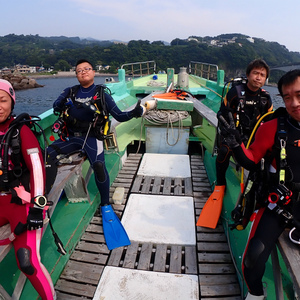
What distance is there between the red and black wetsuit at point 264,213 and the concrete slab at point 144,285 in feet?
2.30

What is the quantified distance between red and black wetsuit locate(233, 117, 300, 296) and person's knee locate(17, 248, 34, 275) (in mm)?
1746

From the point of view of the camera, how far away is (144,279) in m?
2.35

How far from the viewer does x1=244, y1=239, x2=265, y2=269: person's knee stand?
5.43 ft

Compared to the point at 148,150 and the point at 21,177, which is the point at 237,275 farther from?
the point at 148,150

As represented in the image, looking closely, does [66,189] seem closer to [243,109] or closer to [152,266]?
[152,266]

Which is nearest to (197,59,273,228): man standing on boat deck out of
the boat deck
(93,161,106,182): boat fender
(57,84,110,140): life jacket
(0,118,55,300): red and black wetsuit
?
the boat deck

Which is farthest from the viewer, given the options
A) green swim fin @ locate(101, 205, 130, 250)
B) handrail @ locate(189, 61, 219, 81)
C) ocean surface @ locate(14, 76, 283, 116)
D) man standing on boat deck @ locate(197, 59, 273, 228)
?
ocean surface @ locate(14, 76, 283, 116)

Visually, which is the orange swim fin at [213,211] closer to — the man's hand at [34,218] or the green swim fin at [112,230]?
the green swim fin at [112,230]

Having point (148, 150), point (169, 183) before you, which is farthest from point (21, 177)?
point (148, 150)

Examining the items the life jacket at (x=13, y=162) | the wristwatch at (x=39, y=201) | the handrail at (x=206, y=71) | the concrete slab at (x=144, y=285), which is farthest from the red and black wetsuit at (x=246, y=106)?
the handrail at (x=206, y=71)

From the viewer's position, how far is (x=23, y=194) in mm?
1911

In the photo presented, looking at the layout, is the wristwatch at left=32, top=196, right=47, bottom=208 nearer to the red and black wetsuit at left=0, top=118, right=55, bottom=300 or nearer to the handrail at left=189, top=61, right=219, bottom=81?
the red and black wetsuit at left=0, top=118, right=55, bottom=300

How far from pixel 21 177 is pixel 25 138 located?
373 millimetres

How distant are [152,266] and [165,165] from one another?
2594mm
